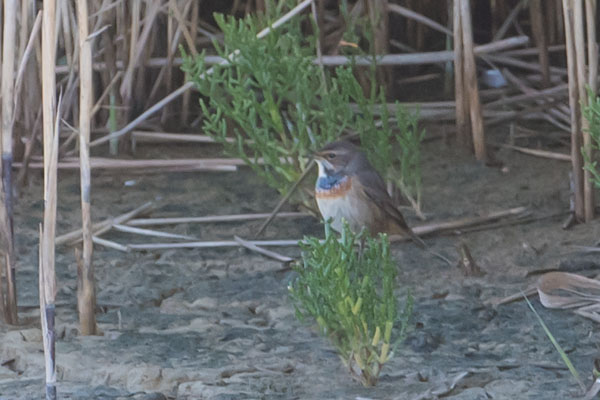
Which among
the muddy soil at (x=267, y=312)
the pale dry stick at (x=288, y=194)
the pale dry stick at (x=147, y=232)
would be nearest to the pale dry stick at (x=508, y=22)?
the muddy soil at (x=267, y=312)

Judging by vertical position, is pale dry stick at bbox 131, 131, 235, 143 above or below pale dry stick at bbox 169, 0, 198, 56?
below

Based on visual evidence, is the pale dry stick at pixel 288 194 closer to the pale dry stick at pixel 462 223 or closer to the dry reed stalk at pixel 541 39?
the pale dry stick at pixel 462 223

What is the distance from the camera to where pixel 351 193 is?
4180 mm

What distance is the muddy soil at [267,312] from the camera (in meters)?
3.13

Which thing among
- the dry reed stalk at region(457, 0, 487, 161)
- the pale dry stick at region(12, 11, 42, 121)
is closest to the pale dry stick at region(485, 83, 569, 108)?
the dry reed stalk at region(457, 0, 487, 161)

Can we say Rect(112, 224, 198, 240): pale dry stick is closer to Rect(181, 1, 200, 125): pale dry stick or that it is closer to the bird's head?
the bird's head

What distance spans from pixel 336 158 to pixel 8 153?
136cm

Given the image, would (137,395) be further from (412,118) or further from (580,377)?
(412,118)

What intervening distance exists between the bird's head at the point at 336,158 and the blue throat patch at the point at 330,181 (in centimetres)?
2

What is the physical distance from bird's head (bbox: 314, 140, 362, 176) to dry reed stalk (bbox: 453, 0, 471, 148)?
1.08m

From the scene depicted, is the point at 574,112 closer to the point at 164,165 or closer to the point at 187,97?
the point at 164,165

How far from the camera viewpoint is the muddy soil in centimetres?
313

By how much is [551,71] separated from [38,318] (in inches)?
134

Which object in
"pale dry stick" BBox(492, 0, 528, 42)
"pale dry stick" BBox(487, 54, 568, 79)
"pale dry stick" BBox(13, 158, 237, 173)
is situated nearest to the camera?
"pale dry stick" BBox(13, 158, 237, 173)
